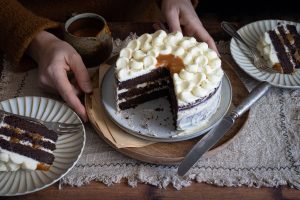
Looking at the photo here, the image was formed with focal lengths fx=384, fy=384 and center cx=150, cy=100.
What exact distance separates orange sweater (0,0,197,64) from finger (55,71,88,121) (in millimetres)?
263

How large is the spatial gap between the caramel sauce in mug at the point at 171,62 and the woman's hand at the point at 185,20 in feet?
0.78

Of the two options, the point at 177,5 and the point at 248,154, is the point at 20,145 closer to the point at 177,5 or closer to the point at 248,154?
the point at 248,154

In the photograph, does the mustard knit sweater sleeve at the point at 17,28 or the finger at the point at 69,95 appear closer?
the finger at the point at 69,95

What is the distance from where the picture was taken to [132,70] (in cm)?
143

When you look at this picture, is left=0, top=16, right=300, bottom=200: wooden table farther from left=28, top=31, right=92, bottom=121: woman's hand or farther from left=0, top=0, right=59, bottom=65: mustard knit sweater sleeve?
left=0, top=0, right=59, bottom=65: mustard knit sweater sleeve

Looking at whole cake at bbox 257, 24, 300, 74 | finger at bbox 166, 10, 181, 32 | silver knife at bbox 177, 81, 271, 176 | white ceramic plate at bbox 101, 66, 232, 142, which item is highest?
finger at bbox 166, 10, 181, 32

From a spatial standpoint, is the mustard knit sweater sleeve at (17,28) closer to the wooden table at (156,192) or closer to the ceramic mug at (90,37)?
the ceramic mug at (90,37)

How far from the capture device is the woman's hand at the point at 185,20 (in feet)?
5.37

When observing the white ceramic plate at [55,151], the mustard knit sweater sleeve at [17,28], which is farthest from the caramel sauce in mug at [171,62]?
the mustard knit sweater sleeve at [17,28]

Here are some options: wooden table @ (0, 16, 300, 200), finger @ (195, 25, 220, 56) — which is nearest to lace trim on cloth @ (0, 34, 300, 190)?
wooden table @ (0, 16, 300, 200)

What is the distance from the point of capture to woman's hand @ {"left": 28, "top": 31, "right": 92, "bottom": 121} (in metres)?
1.42

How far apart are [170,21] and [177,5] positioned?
0.31 ft

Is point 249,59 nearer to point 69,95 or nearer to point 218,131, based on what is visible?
point 218,131

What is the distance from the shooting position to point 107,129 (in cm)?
139
